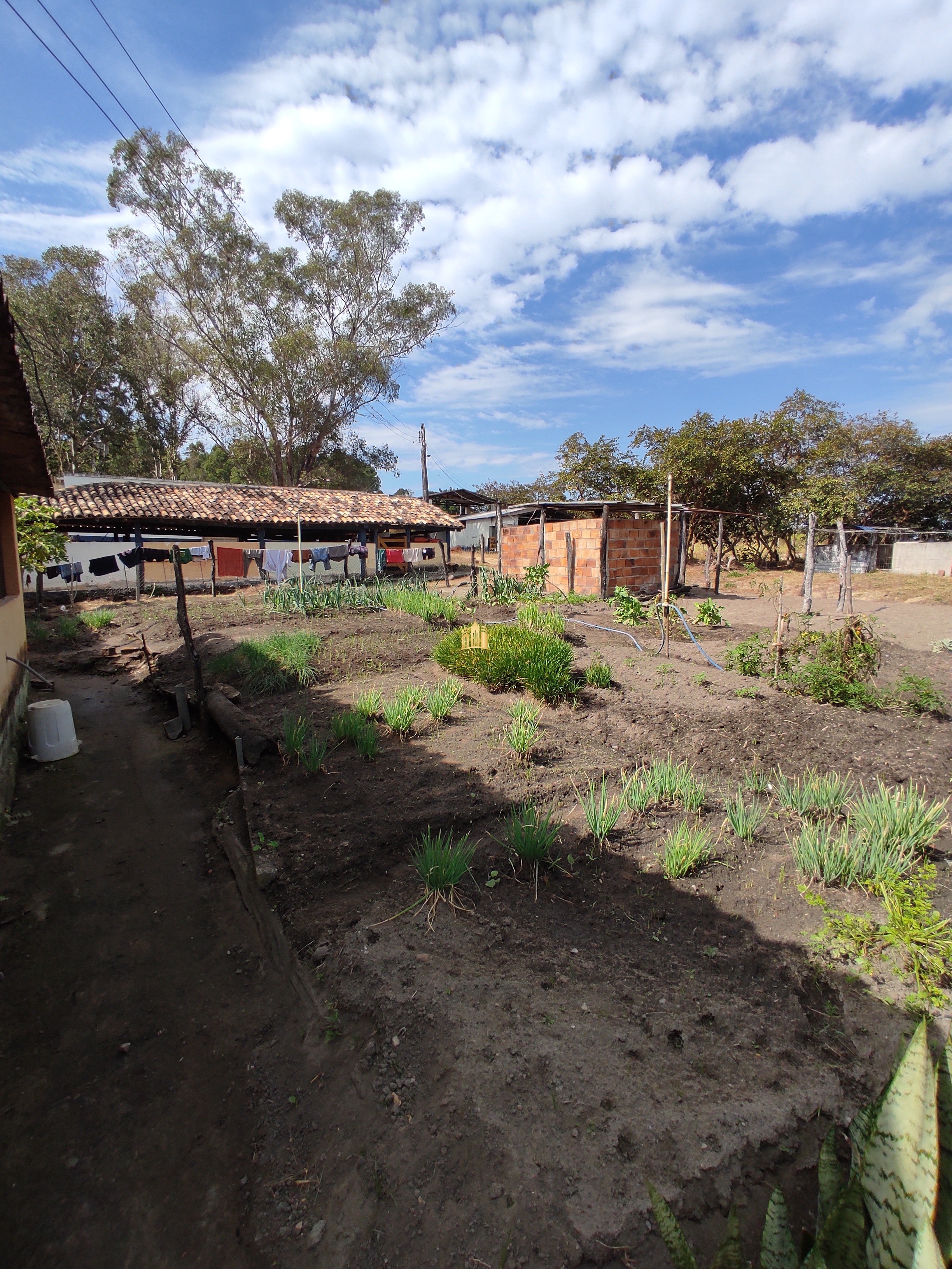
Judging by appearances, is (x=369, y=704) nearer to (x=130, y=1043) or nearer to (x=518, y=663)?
(x=518, y=663)

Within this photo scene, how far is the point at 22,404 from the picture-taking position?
406 cm

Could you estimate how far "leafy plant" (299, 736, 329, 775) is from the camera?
4488 millimetres

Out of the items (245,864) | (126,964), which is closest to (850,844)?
(245,864)

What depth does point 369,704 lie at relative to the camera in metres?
5.53

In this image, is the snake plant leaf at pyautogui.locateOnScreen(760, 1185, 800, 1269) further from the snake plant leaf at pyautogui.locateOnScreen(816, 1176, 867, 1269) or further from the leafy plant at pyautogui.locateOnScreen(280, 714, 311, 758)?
the leafy plant at pyautogui.locateOnScreen(280, 714, 311, 758)

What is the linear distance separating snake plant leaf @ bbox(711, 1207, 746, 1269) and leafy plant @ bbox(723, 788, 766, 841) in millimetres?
2391

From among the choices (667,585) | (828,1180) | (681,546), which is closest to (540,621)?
(667,585)

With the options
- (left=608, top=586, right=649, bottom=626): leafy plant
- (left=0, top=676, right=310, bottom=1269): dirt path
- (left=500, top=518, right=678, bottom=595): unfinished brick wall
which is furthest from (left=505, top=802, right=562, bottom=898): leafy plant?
(left=500, top=518, right=678, bottom=595): unfinished brick wall

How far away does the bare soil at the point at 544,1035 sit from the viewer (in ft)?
5.55

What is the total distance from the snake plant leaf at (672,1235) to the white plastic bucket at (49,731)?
6271 mm

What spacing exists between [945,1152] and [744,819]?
2.21m

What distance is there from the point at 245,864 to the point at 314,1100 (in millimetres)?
1720

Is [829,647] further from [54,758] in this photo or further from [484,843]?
[54,758]

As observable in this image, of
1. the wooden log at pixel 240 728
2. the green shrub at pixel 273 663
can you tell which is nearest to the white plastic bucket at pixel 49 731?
the wooden log at pixel 240 728
